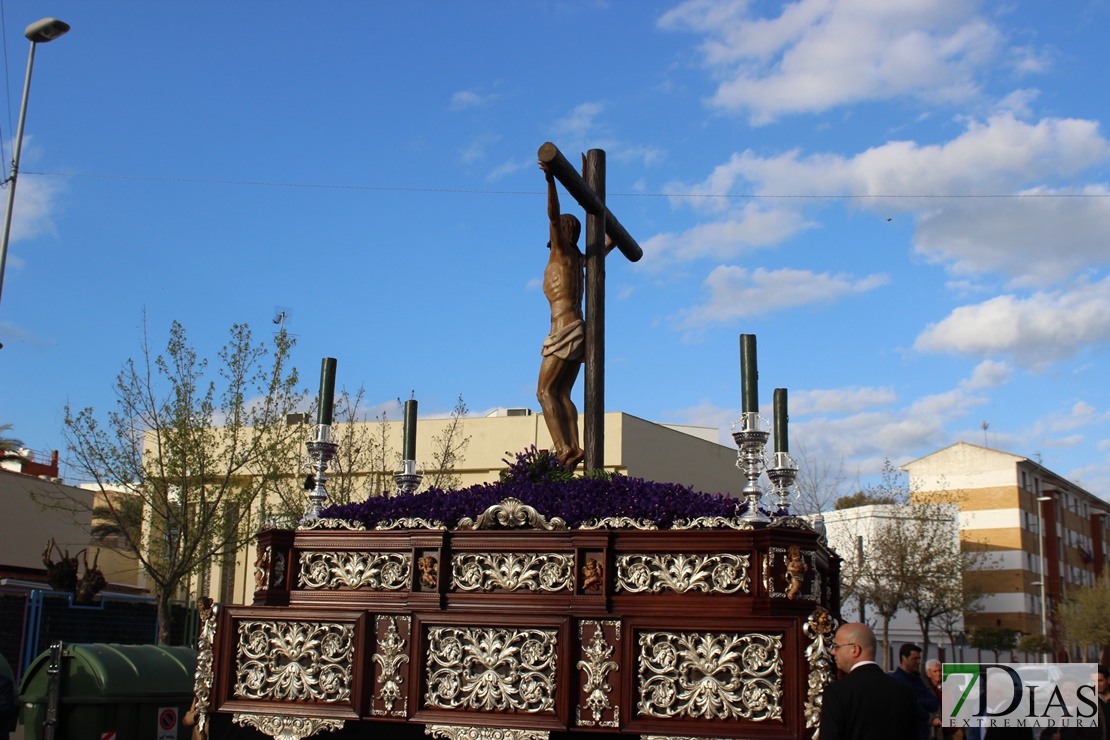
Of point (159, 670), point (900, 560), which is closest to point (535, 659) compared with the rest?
point (159, 670)

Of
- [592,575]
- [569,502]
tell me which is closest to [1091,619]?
[569,502]

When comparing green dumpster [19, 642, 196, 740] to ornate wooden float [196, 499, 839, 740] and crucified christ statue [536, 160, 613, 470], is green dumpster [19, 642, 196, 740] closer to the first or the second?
ornate wooden float [196, 499, 839, 740]

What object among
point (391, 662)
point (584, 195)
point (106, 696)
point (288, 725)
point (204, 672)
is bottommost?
point (106, 696)

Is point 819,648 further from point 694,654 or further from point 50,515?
point 50,515

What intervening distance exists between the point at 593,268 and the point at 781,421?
2020 millimetres

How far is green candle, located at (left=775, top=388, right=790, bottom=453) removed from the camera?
7.82 m

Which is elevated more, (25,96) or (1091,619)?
(25,96)

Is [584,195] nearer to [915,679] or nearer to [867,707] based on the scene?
[915,679]

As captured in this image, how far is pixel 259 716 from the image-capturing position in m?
6.62

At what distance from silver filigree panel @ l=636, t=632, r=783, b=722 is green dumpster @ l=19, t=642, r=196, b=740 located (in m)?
5.83

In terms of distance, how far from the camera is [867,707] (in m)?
4.48

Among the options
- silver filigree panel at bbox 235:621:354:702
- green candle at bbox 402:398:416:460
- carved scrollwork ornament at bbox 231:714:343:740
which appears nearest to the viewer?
carved scrollwork ornament at bbox 231:714:343:740

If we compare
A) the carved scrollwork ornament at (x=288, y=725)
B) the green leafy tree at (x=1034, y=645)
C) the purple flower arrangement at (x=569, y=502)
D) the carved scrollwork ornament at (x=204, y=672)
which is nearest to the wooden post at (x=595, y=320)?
the purple flower arrangement at (x=569, y=502)

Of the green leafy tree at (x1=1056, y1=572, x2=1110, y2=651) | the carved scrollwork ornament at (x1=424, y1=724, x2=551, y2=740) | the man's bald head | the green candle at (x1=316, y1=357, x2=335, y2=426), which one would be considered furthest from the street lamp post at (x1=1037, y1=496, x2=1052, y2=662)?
the man's bald head
